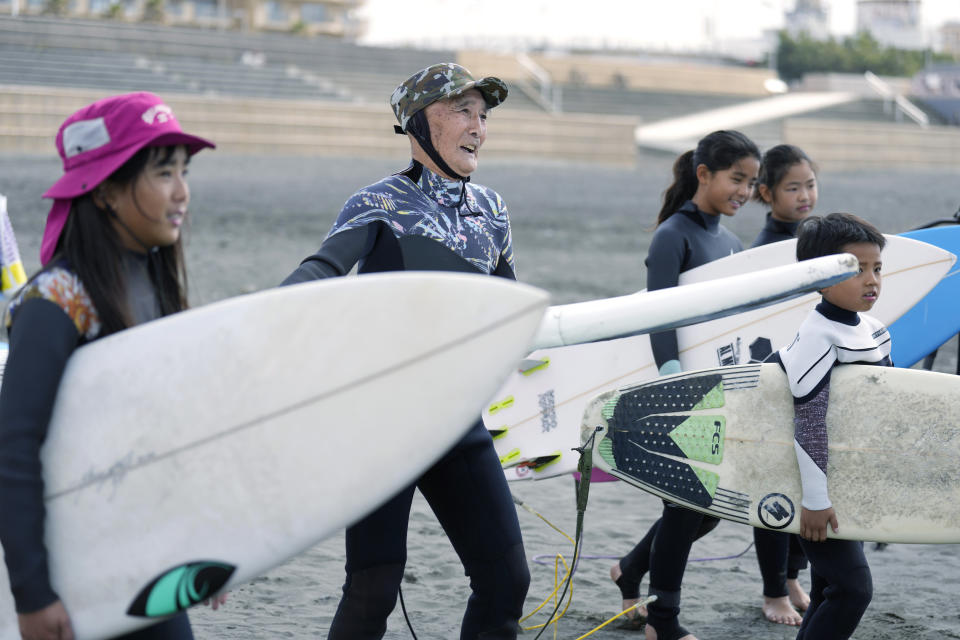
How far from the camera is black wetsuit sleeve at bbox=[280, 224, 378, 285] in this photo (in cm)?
248

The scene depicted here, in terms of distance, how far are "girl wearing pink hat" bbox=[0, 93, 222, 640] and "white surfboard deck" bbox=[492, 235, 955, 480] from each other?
7.34ft

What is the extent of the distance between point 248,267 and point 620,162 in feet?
58.2

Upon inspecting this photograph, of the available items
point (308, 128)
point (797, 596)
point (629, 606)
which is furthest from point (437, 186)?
point (308, 128)

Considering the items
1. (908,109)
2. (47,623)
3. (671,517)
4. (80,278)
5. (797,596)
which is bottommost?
(908,109)

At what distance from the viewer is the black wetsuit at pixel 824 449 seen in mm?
2689

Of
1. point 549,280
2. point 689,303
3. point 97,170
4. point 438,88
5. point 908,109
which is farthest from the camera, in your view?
point 908,109

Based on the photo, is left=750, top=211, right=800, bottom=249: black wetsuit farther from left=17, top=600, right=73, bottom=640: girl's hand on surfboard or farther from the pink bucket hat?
left=17, top=600, right=73, bottom=640: girl's hand on surfboard

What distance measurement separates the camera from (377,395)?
6.52 ft

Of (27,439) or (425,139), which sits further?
(425,139)

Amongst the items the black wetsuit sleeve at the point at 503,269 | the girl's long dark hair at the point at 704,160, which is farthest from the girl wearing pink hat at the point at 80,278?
the girl's long dark hair at the point at 704,160

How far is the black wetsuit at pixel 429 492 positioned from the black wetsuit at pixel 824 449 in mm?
760

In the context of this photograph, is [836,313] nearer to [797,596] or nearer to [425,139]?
[425,139]

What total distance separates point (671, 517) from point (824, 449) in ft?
2.35

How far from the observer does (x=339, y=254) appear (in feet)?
8.36
